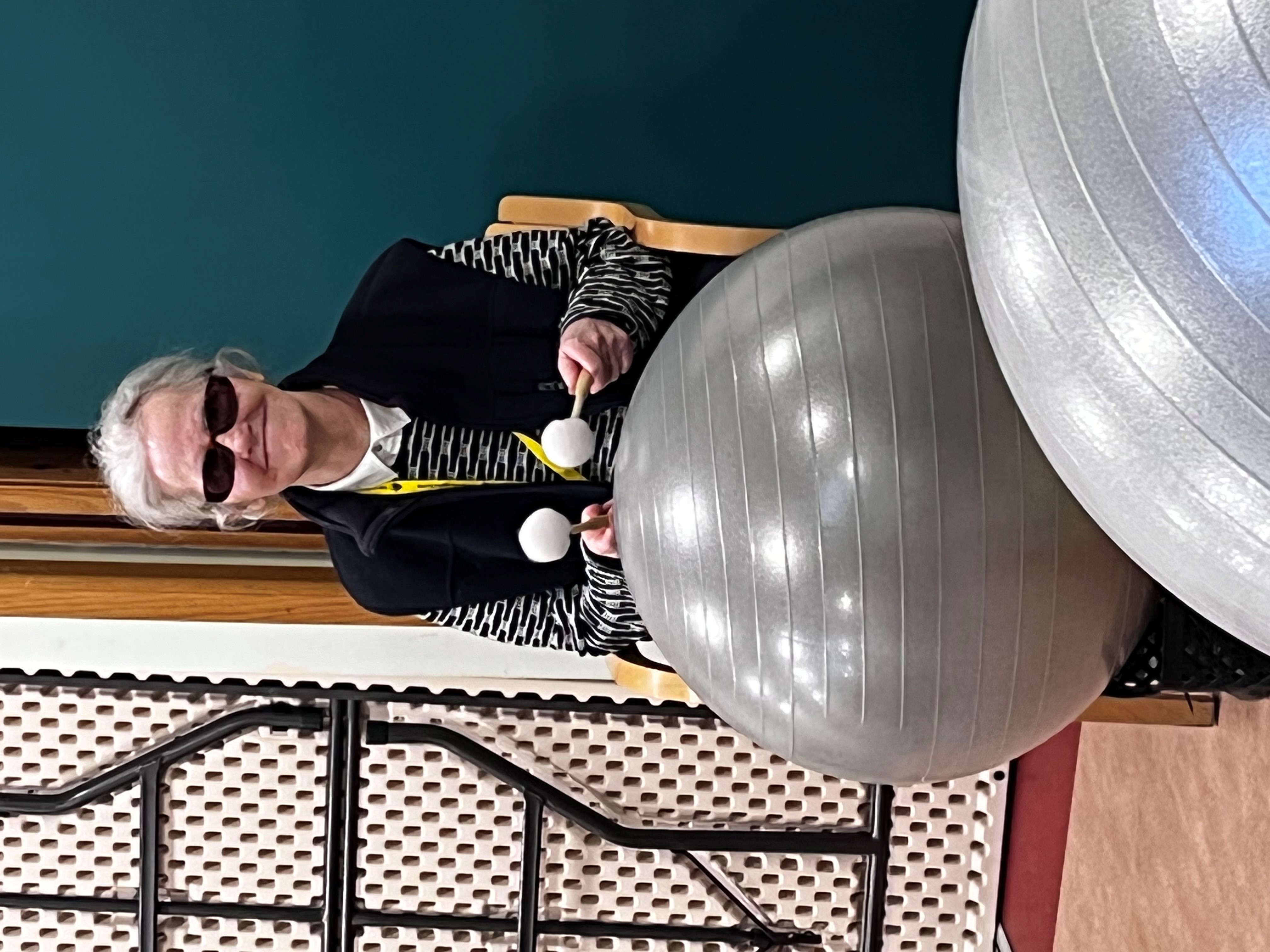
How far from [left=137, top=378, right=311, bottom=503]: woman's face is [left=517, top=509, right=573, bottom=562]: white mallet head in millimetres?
275

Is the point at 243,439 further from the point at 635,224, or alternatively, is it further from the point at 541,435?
the point at 635,224

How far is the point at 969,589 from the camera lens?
0.69 meters

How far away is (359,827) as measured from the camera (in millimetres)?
1961

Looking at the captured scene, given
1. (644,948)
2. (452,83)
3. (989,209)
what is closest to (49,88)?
(452,83)

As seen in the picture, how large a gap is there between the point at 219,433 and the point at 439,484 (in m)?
0.25

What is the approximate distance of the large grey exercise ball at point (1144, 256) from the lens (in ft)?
1.33

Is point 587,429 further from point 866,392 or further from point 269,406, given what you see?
point 866,392

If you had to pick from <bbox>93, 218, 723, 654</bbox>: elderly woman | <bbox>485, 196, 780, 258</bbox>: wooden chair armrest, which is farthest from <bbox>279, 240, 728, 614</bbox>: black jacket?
<bbox>485, 196, 780, 258</bbox>: wooden chair armrest

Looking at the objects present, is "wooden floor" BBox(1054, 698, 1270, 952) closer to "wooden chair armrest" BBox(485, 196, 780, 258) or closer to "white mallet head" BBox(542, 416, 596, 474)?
"white mallet head" BBox(542, 416, 596, 474)

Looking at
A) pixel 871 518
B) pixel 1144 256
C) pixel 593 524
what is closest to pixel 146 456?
pixel 593 524

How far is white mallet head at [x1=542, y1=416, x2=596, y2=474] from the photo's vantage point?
110 centimetres

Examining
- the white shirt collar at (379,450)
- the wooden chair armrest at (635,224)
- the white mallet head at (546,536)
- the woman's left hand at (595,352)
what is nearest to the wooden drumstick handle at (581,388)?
the woman's left hand at (595,352)

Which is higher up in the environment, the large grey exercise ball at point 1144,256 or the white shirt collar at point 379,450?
the white shirt collar at point 379,450

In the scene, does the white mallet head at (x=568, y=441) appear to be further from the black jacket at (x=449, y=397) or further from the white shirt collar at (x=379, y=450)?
the white shirt collar at (x=379, y=450)
